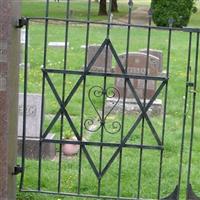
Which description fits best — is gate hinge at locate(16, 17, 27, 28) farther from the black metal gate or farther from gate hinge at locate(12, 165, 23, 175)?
gate hinge at locate(12, 165, 23, 175)

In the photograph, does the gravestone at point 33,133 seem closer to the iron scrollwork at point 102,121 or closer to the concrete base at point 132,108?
the iron scrollwork at point 102,121

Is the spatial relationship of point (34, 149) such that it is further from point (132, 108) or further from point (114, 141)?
point (132, 108)

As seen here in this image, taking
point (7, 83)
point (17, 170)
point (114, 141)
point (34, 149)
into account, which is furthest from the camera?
point (114, 141)

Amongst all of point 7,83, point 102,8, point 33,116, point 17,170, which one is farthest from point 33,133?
point 102,8

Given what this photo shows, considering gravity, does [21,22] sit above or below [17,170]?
above

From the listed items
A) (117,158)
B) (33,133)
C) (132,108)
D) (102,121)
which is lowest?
(117,158)

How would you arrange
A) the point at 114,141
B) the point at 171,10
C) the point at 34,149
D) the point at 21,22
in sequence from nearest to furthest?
the point at 21,22, the point at 34,149, the point at 114,141, the point at 171,10

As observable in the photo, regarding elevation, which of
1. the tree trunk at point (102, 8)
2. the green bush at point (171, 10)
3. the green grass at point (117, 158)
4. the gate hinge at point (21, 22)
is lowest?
the green grass at point (117, 158)

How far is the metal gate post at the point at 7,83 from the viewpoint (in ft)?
14.7

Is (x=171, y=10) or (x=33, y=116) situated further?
(x=171, y=10)

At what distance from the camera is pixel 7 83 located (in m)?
4.55

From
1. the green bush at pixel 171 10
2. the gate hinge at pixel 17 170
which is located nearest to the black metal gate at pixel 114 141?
the gate hinge at pixel 17 170

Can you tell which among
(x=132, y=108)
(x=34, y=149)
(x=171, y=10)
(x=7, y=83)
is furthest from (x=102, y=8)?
(x=7, y=83)

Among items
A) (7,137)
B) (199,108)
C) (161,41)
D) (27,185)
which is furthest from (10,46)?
(161,41)
